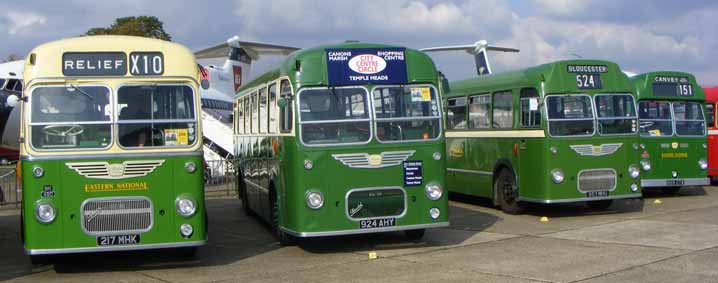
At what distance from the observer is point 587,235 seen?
12656 mm

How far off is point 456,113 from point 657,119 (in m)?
4.72

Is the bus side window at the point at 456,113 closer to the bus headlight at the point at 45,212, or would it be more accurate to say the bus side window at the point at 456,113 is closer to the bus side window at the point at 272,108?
the bus side window at the point at 272,108

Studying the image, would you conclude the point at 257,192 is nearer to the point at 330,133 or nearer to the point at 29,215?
the point at 330,133

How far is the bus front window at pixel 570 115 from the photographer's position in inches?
592

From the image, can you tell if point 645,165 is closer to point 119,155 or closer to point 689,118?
point 689,118

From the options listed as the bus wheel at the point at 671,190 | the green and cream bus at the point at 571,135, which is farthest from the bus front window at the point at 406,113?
the bus wheel at the point at 671,190

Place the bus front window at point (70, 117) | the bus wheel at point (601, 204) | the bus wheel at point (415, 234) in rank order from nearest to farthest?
the bus front window at point (70, 117) < the bus wheel at point (415, 234) < the bus wheel at point (601, 204)

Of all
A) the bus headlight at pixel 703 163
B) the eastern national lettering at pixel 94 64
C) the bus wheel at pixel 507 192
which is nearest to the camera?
the eastern national lettering at pixel 94 64

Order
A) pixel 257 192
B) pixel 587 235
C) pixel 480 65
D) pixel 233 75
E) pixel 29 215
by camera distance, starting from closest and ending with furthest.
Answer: pixel 29 215 → pixel 587 235 → pixel 257 192 → pixel 480 65 → pixel 233 75

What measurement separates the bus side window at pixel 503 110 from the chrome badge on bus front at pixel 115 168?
8.08 m

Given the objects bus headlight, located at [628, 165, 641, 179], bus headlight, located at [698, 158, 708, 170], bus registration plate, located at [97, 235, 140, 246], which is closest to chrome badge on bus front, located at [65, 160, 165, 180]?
bus registration plate, located at [97, 235, 140, 246]

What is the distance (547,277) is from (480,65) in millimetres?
28848

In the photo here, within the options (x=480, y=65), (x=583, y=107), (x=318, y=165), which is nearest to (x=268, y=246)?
(x=318, y=165)

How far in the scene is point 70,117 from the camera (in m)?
10.1
